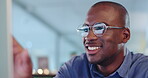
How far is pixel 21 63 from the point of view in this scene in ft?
2.75

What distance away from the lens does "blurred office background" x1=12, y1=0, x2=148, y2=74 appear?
5638 millimetres

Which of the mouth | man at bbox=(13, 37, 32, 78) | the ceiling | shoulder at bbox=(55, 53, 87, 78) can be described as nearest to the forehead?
the mouth

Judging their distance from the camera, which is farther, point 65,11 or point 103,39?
point 65,11

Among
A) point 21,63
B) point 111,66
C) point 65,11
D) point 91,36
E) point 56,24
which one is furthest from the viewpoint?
point 56,24

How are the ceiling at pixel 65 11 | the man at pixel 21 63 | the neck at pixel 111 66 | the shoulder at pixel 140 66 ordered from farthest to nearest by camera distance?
the ceiling at pixel 65 11 < the neck at pixel 111 66 < the shoulder at pixel 140 66 < the man at pixel 21 63

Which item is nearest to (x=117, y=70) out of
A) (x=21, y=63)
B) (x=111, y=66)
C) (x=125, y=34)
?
(x=111, y=66)

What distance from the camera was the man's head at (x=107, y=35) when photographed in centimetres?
122

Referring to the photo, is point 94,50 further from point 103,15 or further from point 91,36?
point 103,15

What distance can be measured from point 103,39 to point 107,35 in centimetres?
4

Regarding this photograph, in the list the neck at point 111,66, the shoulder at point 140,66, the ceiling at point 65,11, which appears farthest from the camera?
the ceiling at point 65,11

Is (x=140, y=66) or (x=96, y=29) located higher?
(x=96, y=29)

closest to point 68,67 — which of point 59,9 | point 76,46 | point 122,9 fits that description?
point 122,9

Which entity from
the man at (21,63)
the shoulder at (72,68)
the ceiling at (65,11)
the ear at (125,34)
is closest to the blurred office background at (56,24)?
the ceiling at (65,11)

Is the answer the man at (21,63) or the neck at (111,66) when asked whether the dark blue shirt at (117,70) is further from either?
the man at (21,63)
